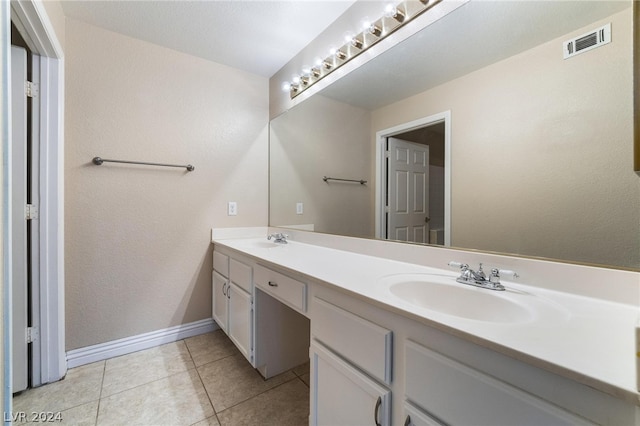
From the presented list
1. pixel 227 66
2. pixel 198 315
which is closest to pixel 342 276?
pixel 198 315

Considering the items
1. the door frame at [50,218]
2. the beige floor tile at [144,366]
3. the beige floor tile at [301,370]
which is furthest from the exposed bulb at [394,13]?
the beige floor tile at [144,366]

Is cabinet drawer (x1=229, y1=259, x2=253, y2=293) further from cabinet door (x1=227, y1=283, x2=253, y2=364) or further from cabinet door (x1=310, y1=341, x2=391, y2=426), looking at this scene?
cabinet door (x1=310, y1=341, x2=391, y2=426)

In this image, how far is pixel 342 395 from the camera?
34.7 inches

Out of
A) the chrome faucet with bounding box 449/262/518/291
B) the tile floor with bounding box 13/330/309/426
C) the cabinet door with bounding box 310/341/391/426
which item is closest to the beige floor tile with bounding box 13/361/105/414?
the tile floor with bounding box 13/330/309/426

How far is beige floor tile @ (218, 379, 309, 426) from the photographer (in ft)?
4.06

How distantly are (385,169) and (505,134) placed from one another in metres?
0.57

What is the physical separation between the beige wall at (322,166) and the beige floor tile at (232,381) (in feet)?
3.22

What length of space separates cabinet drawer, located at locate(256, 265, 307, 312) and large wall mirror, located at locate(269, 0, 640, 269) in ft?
1.81

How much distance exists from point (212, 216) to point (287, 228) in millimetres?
613

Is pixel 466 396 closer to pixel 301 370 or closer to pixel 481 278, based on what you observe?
pixel 481 278

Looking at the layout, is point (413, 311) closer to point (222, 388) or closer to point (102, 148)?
point (222, 388)

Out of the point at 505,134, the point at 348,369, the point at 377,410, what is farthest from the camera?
the point at 505,134

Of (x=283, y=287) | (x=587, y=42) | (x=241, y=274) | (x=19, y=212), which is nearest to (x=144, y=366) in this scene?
(x=241, y=274)

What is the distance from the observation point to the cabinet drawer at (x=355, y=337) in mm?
735
